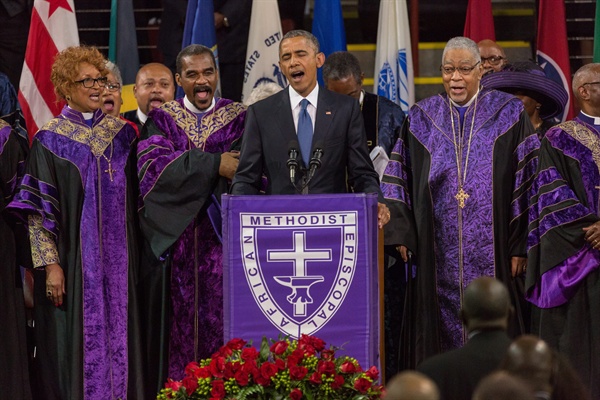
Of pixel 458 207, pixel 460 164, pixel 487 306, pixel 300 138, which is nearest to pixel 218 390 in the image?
pixel 487 306

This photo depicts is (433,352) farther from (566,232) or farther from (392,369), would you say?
(566,232)

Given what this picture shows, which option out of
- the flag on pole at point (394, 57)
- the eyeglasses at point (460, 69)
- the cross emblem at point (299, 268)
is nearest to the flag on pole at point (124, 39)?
the flag on pole at point (394, 57)

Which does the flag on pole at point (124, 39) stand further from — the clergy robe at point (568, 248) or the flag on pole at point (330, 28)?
the clergy robe at point (568, 248)

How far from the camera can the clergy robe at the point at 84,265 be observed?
7059 mm

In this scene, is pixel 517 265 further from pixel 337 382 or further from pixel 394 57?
pixel 394 57

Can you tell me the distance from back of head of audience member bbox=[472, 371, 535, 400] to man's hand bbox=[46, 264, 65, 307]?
4.23 m

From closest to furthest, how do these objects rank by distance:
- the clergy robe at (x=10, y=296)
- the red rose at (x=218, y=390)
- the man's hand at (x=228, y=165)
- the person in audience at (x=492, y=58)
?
the red rose at (x=218, y=390)
the man's hand at (x=228, y=165)
the clergy robe at (x=10, y=296)
the person in audience at (x=492, y=58)

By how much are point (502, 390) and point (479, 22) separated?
22.9ft

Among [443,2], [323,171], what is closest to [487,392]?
[323,171]

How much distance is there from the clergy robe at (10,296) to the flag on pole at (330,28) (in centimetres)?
330

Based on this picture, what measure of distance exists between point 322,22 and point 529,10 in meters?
2.34

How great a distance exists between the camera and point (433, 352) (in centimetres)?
707

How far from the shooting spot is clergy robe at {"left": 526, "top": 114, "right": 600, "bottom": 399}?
7008 mm

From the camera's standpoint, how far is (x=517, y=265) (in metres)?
7.06
